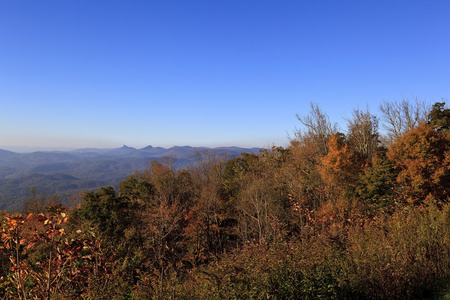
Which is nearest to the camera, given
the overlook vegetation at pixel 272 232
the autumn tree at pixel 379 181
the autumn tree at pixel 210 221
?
the overlook vegetation at pixel 272 232

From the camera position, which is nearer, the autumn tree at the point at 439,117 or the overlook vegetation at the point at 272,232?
the overlook vegetation at the point at 272,232

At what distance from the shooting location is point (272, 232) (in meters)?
16.5

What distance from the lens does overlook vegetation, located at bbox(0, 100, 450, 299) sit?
4.08m

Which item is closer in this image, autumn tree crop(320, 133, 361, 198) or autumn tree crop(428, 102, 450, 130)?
autumn tree crop(320, 133, 361, 198)

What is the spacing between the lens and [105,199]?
1873 centimetres

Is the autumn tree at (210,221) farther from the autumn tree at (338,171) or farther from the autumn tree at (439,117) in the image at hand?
the autumn tree at (439,117)

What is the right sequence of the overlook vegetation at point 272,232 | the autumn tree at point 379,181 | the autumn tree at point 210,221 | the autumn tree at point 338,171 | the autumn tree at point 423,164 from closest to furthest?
the overlook vegetation at point 272,232 → the autumn tree at point 423,164 → the autumn tree at point 379,181 → the autumn tree at point 338,171 → the autumn tree at point 210,221

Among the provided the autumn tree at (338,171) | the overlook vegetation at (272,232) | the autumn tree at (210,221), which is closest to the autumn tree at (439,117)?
the overlook vegetation at (272,232)

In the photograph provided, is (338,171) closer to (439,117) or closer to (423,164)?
(423,164)

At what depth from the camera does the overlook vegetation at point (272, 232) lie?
13.4ft

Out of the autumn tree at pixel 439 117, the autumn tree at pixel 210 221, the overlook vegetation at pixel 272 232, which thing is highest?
the autumn tree at pixel 439 117

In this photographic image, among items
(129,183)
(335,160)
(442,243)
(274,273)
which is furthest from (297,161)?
(274,273)

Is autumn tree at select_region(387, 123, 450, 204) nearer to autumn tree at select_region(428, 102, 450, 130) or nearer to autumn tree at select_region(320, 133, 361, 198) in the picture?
autumn tree at select_region(320, 133, 361, 198)

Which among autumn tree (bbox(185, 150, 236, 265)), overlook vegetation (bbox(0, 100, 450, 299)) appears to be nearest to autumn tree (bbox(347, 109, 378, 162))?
overlook vegetation (bbox(0, 100, 450, 299))
